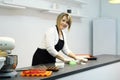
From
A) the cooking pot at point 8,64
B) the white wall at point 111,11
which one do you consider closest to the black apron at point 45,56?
the cooking pot at point 8,64

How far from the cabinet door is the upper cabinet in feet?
2.43

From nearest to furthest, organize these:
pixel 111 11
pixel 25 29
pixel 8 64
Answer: pixel 8 64
pixel 25 29
pixel 111 11

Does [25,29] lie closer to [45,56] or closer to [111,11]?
[45,56]

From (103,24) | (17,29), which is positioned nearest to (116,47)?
(103,24)

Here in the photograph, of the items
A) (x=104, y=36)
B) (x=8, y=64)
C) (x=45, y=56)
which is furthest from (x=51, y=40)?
(x=104, y=36)

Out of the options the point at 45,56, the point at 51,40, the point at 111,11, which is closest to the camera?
the point at 51,40

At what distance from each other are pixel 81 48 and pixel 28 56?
6.08 ft

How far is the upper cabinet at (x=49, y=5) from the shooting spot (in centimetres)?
340

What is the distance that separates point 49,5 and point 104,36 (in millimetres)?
1998

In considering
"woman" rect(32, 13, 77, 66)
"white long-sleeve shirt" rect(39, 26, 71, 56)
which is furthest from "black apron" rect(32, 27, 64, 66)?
"white long-sleeve shirt" rect(39, 26, 71, 56)

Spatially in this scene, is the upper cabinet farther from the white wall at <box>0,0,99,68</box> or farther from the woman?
the woman

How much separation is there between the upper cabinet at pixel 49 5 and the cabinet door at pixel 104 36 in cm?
74

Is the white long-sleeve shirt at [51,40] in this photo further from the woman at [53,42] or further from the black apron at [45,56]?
the black apron at [45,56]

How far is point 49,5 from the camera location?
4426mm
